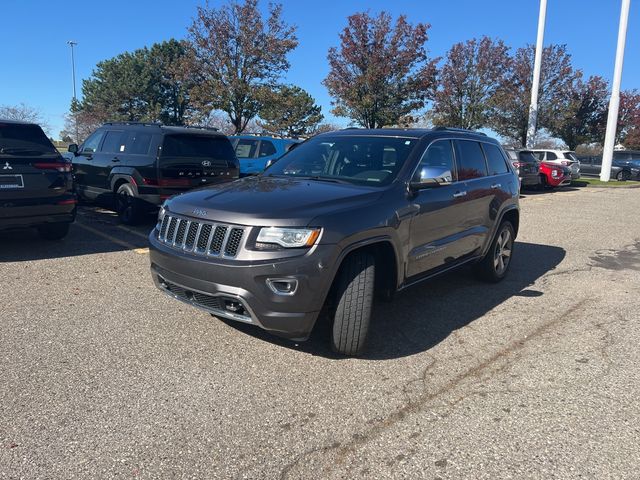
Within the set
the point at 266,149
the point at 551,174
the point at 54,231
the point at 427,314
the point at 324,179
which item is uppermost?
the point at 266,149

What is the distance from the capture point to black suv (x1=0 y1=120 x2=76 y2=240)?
246 inches

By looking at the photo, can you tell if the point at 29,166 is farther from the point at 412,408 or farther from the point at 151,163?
the point at 412,408

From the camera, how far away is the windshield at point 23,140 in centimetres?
630

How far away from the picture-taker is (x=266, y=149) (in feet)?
41.5

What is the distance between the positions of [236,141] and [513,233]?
829 centimetres

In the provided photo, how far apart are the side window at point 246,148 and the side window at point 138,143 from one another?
3983 mm

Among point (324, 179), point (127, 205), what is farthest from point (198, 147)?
point (324, 179)

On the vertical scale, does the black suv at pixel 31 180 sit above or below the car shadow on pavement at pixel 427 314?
above

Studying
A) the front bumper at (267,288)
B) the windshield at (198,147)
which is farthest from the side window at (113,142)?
the front bumper at (267,288)

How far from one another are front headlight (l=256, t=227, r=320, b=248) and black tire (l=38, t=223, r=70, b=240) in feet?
16.5

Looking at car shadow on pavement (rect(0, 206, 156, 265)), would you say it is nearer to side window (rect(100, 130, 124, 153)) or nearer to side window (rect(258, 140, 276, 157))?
side window (rect(100, 130, 124, 153))

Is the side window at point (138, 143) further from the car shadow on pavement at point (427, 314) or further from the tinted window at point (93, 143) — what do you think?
the car shadow on pavement at point (427, 314)

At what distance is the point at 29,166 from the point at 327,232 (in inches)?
189

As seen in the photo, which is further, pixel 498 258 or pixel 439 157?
pixel 498 258
